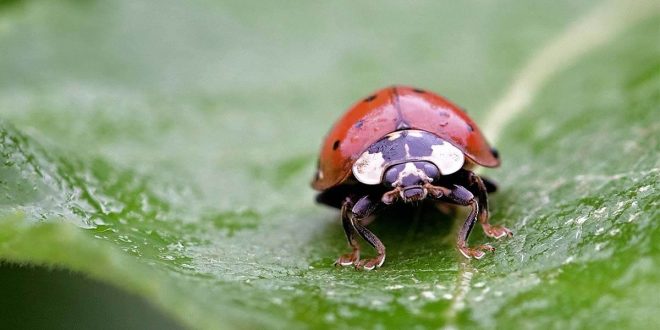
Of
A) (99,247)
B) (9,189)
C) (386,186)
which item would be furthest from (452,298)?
(9,189)

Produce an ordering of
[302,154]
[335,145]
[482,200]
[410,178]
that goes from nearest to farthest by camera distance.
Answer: [410,178], [482,200], [335,145], [302,154]

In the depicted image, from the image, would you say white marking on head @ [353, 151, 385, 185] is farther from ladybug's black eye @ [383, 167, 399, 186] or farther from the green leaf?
the green leaf

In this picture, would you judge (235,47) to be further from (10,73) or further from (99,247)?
(99,247)

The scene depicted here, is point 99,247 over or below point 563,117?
below

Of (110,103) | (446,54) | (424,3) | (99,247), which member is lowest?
(99,247)

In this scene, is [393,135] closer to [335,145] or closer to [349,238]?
[335,145]

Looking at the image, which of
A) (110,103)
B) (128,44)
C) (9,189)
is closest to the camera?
(9,189)

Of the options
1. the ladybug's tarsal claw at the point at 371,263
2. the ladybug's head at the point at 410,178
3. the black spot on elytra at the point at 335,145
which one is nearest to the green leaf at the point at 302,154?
the ladybug's tarsal claw at the point at 371,263


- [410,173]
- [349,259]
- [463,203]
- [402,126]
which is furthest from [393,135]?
[349,259]
